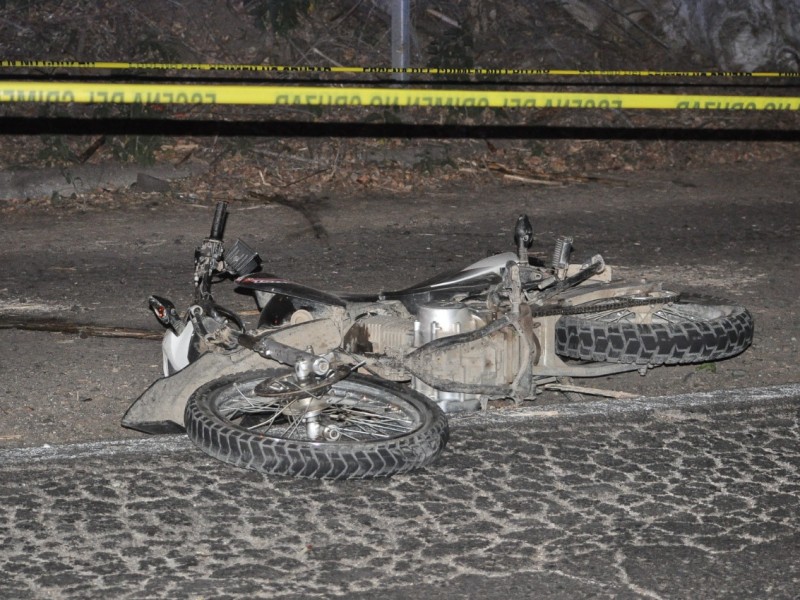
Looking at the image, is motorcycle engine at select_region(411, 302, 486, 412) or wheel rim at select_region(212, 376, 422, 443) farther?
motorcycle engine at select_region(411, 302, 486, 412)

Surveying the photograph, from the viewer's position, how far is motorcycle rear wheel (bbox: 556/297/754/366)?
598 centimetres

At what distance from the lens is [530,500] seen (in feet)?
17.1

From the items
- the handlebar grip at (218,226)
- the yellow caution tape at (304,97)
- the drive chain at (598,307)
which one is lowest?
the drive chain at (598,307)

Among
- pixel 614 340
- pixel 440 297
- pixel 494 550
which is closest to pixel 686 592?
pixel 494 550

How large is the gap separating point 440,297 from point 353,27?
9.89 m

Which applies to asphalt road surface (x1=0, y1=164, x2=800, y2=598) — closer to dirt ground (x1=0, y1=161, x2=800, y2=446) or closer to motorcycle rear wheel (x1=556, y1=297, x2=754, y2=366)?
dirt ground (x1=0, y1=161, x2=800, y2=446)

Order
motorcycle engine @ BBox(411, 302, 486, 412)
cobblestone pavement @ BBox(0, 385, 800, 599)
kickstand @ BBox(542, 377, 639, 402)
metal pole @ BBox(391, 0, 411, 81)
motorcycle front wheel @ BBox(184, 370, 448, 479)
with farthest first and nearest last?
metal pole @ BBox(391, 0, 411, 81) < kickstand @ BBox(542, 377, 639, 402) < motorcycle engine @ BBox(411, 302, 486, 412) < motorcycle front wheel @ BBox(184, 370, 448, 479) < cobblestone pavement @ BBox(0, 385, 800, 599)

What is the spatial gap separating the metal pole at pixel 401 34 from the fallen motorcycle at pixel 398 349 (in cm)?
775

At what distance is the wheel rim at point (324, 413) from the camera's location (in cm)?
549

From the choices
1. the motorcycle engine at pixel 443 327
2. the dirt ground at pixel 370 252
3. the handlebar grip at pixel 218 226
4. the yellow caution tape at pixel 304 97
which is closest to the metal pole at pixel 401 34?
the dirt ground at pixel 370 252

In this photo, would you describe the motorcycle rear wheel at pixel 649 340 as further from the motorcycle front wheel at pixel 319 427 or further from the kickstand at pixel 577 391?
the motorcycle front wheel at pixel 319 427

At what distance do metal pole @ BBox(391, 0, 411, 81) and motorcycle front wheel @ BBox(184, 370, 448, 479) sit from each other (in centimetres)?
853

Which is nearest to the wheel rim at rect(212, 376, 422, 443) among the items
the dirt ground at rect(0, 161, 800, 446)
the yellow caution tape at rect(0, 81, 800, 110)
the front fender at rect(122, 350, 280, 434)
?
the front fender at rect(122, 350, 280, 434)

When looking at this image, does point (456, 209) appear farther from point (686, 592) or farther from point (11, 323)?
point (686, 592)
